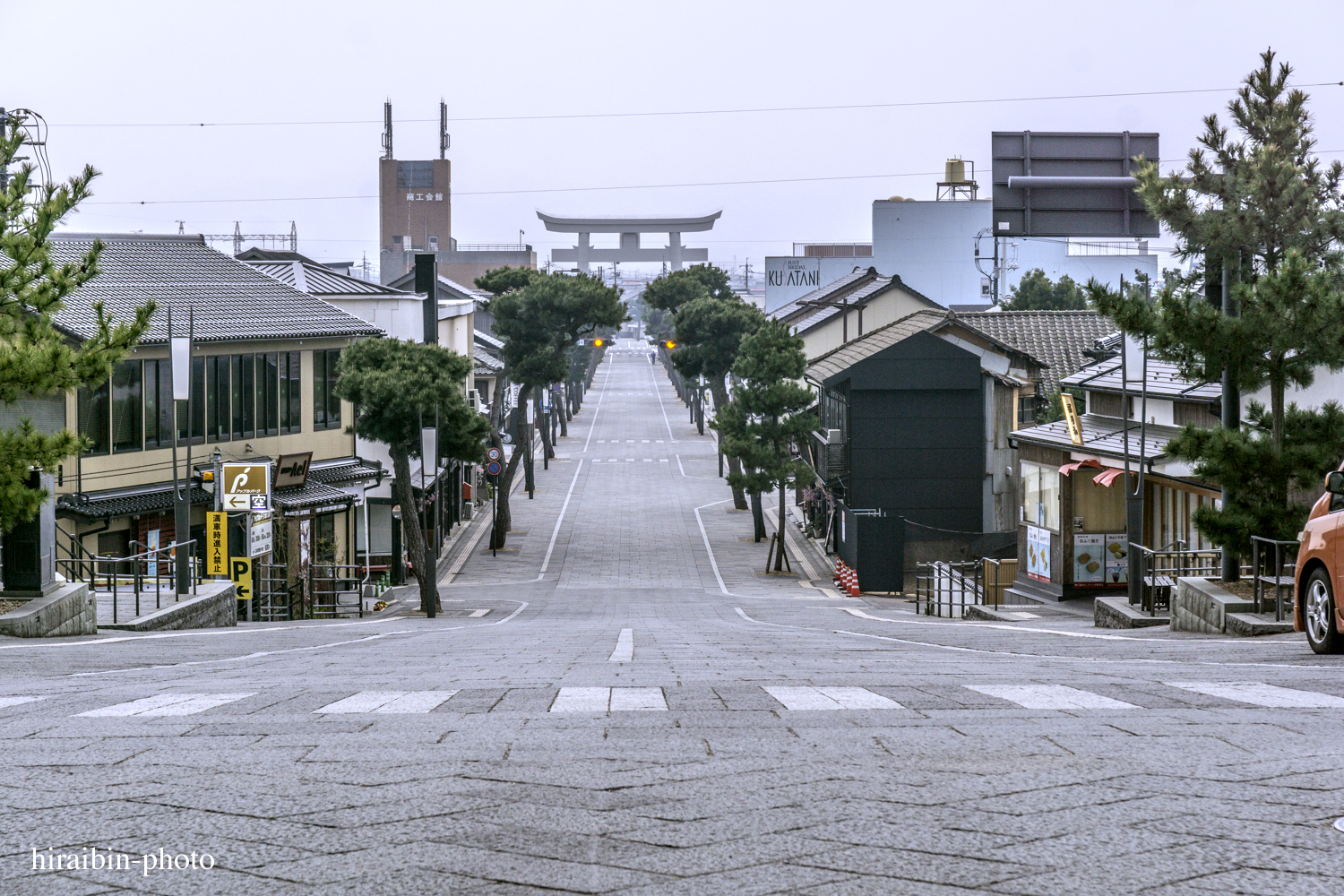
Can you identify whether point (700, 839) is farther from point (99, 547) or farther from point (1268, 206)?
point (99, 547)

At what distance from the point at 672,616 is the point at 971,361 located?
18525 mm

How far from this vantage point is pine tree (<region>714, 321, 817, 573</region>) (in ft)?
142

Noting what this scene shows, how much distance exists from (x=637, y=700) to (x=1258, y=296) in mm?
11166

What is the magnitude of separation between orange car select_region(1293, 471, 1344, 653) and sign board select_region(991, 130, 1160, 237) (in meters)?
15.0

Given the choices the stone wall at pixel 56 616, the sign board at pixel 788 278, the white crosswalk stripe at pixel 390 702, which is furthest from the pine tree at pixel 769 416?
the sign board at pixel 788 278

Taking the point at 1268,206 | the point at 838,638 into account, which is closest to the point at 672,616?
the point at 838,638

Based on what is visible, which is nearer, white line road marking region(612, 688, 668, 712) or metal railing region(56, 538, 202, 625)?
white line road marking region(612, 688, 668, 712)

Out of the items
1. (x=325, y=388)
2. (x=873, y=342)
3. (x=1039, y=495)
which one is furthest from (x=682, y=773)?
(x=873, y=342)

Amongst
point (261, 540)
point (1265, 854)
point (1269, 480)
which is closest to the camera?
point (1265, 854)

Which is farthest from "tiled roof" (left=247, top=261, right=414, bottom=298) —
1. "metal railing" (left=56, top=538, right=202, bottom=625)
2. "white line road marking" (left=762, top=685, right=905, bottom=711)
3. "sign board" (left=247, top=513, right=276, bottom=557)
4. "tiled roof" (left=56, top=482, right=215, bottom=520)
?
"white line road marking" (left=762, top=685, right=905, bottom=711)

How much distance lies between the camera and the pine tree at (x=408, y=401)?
3025cm

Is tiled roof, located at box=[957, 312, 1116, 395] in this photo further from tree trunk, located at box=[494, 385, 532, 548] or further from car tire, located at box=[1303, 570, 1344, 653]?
car tire, located at box=[1303, 570, 1344, 653]

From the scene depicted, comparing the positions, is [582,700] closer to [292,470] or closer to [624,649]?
[624,649]

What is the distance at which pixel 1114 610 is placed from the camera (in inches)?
808
